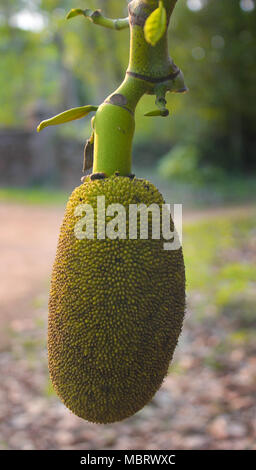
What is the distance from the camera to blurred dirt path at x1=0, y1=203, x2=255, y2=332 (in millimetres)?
3863

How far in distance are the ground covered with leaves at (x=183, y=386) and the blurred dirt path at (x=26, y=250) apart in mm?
35

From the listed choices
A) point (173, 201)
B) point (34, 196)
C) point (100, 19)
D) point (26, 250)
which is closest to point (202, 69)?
point (173, 201)

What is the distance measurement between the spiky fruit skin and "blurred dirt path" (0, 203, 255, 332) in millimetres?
2829

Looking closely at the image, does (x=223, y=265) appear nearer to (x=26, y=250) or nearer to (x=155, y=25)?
(x=26, y=250)

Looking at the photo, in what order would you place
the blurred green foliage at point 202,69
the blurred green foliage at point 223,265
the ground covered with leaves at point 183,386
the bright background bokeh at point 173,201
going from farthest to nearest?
the blurred green foliage at point 202,69 < the blurred green foliage at point 223,265 < the bright background bokeh at point 173,201 < the ground covered with leaves at point 183,386

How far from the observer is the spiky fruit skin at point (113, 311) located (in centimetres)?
58

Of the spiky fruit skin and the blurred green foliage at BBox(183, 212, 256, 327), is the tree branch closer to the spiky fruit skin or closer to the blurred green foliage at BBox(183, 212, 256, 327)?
the spiky fruit skin

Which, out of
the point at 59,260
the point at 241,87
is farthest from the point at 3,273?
the point at 241,87

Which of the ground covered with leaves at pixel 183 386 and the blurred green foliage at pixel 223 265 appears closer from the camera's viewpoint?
the ground covered with leaves at pixel 183 386

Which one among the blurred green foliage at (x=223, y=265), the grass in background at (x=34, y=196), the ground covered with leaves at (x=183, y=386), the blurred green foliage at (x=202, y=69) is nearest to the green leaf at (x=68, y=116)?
the ground covered with leaves at (x=183, y=386)

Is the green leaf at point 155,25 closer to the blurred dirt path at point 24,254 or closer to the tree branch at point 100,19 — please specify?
the tree branch at point 100,19

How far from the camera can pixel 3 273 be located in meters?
4.61

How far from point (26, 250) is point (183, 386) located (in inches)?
126

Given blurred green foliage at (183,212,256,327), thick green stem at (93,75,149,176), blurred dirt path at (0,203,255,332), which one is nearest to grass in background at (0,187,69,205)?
blurred dirt path at (0,203,255,332)
